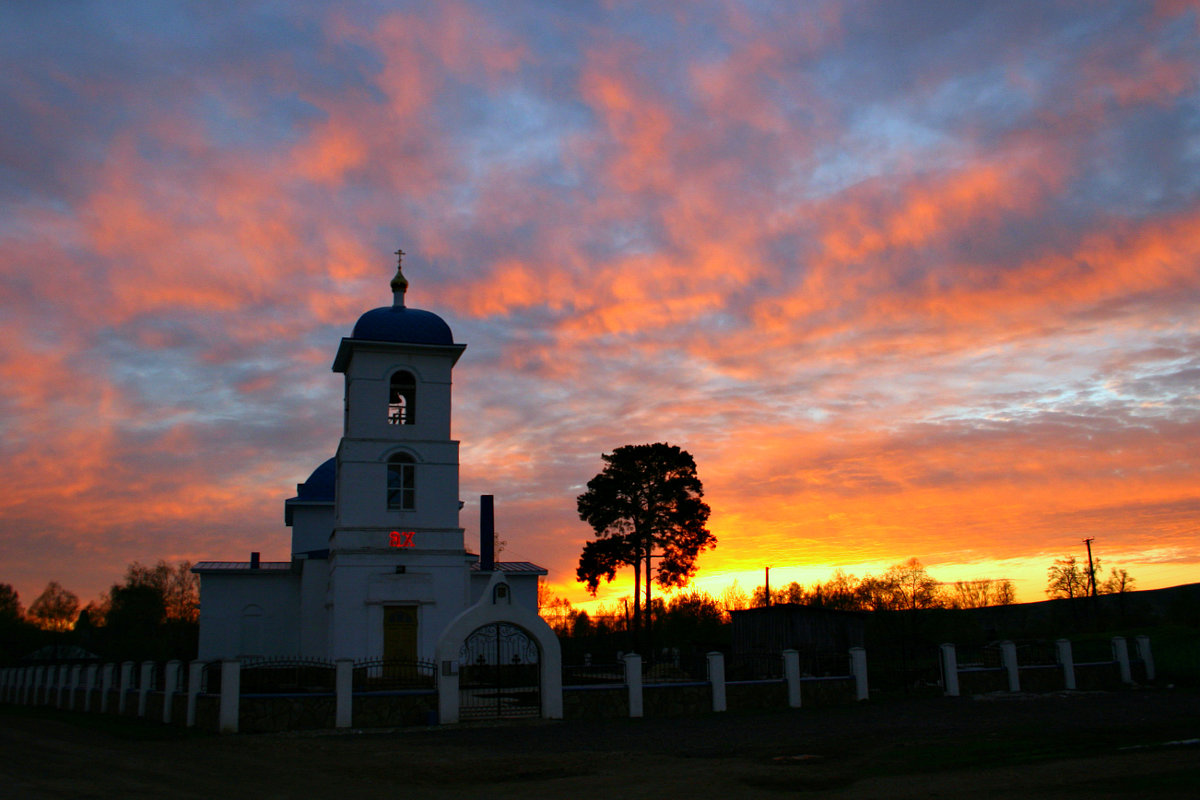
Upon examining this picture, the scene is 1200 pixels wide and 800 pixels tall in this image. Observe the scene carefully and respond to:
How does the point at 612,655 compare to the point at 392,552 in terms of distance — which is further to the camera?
the point at 612,655

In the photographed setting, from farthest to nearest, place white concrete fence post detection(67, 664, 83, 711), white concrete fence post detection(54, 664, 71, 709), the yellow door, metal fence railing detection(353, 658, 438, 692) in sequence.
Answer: white concrete fence post detection(54, 664, 71, 709)
white concrete fence post detection(67, 664, 83, 711)
the yellow door
metal fence railing detection(353, 658, 438, 692)

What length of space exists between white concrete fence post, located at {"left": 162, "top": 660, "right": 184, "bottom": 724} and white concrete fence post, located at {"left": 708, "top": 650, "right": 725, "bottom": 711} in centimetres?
1252

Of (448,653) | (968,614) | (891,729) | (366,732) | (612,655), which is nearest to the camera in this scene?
(891,729)

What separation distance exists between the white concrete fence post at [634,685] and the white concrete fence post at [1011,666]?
10.7m

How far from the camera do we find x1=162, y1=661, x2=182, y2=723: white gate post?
885 inches

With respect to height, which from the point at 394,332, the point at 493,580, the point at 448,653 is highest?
the point at 394,332

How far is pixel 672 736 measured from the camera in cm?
1762

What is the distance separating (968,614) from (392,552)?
40.4 m

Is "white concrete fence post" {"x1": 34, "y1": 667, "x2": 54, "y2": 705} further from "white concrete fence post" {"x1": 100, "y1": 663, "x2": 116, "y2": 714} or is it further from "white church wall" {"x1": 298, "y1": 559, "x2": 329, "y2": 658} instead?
"white church wall" {"x1": 298, "y1": 559, "x2": 329, "y2": 658}

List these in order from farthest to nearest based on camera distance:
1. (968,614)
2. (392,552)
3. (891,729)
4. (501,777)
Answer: (968,614) < (392,552) < (891,729) < (501,777)

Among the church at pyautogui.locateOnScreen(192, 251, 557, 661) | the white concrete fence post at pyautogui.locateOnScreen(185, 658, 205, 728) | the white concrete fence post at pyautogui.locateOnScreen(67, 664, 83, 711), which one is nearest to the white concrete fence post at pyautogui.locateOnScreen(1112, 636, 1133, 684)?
the church at pyautogui.locateOnScreen(192, 251, 557, 661)

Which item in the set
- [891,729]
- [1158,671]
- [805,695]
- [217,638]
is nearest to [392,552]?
[217,638]

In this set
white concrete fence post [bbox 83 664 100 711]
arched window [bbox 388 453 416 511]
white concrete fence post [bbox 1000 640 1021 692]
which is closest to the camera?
white concrete fence post [bbox 1000 640 1021 692]

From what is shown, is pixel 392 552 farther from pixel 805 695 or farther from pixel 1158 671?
pixel 1158 671
